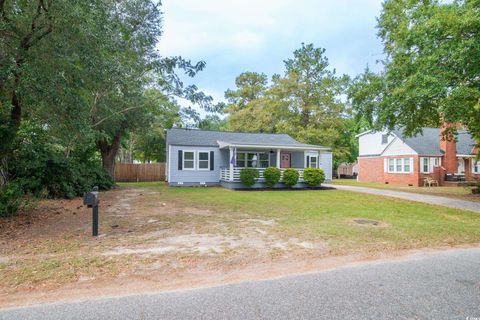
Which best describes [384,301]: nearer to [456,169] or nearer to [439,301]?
[439,301]

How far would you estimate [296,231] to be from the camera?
20.3 feet

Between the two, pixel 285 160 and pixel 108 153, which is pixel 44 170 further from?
pixel 285 160

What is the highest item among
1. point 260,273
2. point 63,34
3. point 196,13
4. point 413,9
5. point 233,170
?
point 413,9

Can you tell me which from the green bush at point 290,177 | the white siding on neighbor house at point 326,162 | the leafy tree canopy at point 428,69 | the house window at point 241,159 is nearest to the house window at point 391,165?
the white siding on neighbor house at point 326,162

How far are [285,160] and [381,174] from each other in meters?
10.6

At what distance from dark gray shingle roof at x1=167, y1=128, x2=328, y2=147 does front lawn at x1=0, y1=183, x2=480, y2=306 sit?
1016cm

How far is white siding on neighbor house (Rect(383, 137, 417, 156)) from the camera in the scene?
22.4m

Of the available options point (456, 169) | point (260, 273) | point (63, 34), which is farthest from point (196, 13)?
point (456, 169)

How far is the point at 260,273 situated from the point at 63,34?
6718mm

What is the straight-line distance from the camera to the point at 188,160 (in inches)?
731

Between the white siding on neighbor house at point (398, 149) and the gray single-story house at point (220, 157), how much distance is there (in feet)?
25.2

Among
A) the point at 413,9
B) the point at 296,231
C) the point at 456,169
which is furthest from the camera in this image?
the point at 456,169

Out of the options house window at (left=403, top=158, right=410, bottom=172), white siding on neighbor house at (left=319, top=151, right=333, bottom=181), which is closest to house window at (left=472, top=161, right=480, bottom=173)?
house window at (left=403, top=158, right=410, bottom=172)

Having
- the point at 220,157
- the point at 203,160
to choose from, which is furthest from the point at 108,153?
the point at 220,157
